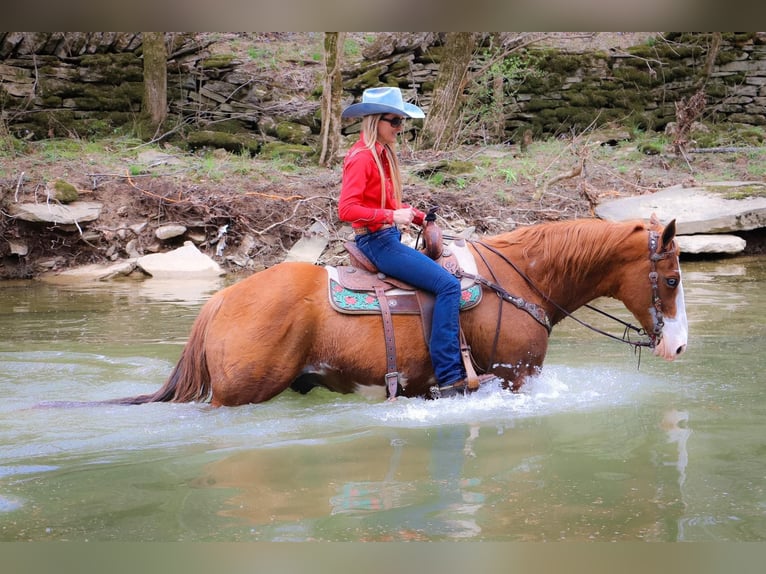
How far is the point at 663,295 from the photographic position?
520cm

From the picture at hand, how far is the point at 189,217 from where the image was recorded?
503 inches

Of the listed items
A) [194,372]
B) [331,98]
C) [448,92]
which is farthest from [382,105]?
[448,92]

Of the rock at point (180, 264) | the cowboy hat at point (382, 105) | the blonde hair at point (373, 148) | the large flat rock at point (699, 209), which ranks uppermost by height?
the cowboy hat at point (382, 105)

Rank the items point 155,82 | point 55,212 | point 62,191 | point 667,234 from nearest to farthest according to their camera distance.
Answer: point 667,234
point 55,212
point 62,191
point 155,82

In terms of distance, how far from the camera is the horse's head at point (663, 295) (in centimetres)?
514

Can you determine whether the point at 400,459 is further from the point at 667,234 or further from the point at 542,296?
the point at 667,234

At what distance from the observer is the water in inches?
147

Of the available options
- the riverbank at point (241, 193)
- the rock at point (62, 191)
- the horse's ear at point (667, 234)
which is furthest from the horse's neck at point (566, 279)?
the rock at point (62, 191)

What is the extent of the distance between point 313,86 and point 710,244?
1035 centimetres

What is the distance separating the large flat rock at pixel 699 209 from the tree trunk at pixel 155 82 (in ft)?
31.4

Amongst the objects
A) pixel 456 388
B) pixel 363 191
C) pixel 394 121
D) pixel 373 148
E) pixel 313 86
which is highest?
pixel 313 86

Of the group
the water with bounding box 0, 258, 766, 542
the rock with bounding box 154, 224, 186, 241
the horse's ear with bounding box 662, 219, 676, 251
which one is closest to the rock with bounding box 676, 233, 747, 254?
the water with bounding box 0, 258, 766, 542

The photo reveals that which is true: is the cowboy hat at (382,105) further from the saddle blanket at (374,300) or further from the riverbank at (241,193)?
the riverbank at (241,193)

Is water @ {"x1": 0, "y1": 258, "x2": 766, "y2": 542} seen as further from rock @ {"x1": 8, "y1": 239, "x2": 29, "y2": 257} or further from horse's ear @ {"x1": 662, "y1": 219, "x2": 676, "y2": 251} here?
rock @ {"x1": 8, "y1": 239, "x2": 29, "y2": 257}
